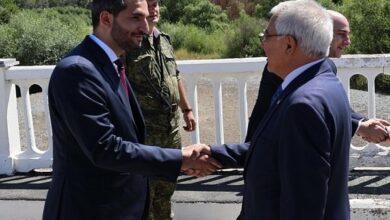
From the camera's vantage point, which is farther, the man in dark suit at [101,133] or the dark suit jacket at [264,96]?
the dark suit jacket at [264,96]

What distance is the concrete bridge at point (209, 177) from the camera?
5.91 metres

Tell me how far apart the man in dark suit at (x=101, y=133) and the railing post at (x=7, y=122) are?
3.94 meters

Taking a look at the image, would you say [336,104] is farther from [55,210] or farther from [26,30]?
[26,30]

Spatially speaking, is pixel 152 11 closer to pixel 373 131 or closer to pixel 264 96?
pixel 264 96

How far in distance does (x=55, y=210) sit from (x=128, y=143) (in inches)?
17.8

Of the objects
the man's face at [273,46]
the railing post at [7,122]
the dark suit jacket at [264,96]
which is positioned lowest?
the railing post at [7,122]

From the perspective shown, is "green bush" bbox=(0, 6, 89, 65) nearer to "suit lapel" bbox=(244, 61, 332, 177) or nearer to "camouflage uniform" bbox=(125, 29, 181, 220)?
"camouflage uniform" bbox=(125, 29, 181, 220)

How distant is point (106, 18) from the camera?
2922mm

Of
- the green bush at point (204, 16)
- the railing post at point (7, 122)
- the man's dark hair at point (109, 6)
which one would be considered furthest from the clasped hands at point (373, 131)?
the green bush at point (204, 16)

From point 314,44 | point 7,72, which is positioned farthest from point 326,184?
point 7,72

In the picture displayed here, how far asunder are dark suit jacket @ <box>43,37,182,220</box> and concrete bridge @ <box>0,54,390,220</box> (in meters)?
2.87

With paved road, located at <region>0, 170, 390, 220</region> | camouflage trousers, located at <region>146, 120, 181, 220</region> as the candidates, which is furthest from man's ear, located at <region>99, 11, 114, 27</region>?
paved road, located at <region>0, 170, 390, 220</region>

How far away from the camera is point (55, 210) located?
2.91 m

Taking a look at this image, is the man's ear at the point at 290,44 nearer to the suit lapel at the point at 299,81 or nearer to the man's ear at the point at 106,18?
the suit lapel at the point at 299,81
